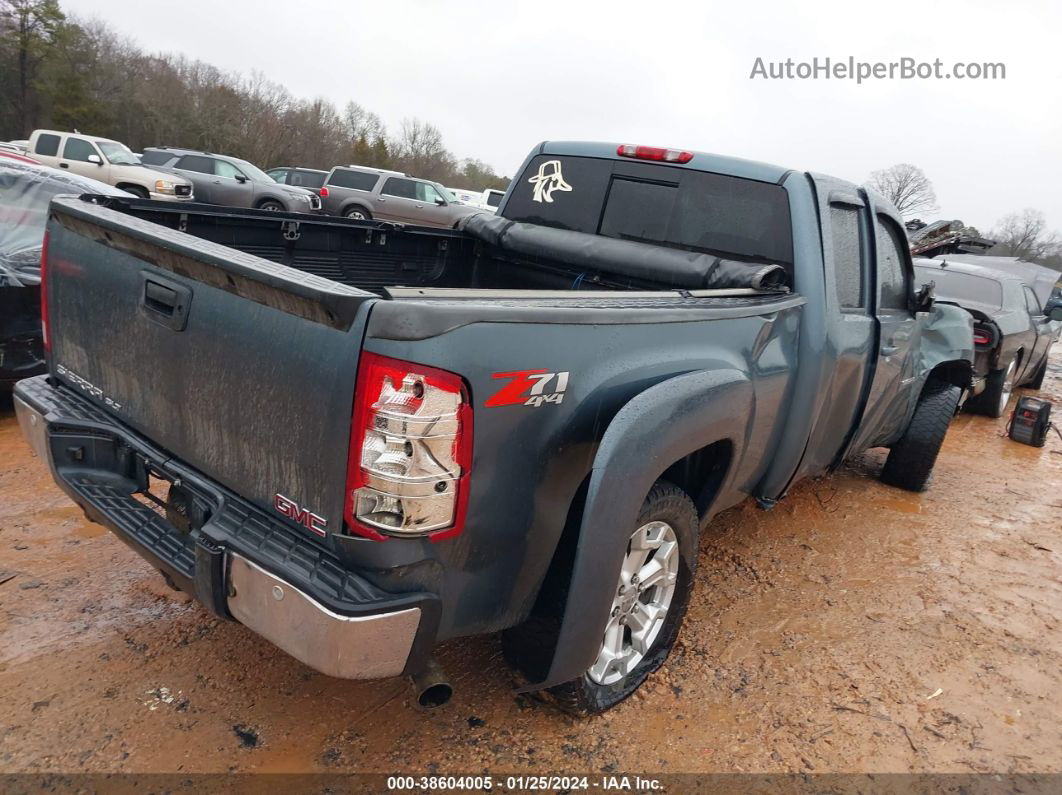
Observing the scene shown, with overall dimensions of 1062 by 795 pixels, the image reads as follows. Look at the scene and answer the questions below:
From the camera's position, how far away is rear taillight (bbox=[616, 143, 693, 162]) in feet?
11.6

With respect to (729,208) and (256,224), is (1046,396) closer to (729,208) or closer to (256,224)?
(729,208)

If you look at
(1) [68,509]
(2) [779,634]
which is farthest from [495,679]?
(1) [68,509]

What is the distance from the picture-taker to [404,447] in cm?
171

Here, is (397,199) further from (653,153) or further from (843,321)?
(843,321)

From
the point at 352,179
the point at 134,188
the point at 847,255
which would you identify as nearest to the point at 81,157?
the point at 134,188

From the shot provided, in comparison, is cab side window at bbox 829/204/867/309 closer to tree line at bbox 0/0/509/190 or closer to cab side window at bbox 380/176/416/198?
cab side window at bbox 380/176/416/198

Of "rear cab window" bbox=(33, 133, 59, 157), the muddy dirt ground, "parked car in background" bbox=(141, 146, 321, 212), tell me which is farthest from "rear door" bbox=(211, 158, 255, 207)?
the muddy dirt ground

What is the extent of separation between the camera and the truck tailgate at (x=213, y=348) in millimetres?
1771

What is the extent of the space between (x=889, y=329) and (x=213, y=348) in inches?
129

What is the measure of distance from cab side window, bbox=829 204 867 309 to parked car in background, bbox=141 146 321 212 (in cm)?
1559

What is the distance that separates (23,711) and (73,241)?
5.06 ft

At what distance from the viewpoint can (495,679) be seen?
2701 millimetres

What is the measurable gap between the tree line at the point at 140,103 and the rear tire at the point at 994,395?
37484 millimetres

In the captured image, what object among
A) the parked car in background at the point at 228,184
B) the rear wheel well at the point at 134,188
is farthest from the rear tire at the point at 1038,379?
the rear wheel well at the point at 134,188
